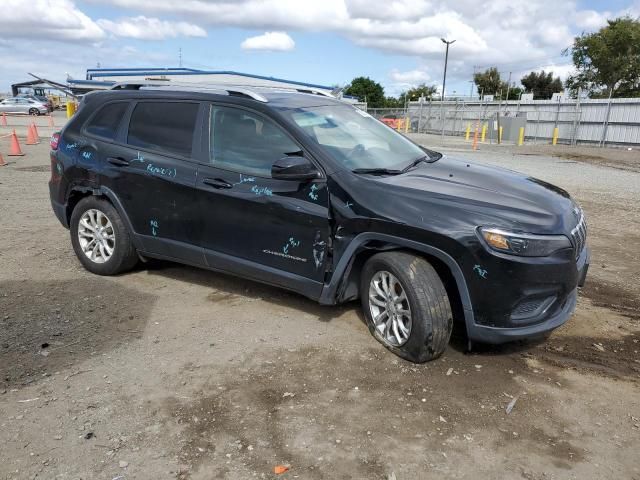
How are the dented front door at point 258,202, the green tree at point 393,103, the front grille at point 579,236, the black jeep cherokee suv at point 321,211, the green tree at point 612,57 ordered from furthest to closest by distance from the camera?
the green tree at point 393,103, the green tree at point 612,57, the dented front door at point 258,202, the front grille at point 579,236, the black jeep cherokee suv at point 321,211

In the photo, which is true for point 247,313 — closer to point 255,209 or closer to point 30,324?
point 255,209

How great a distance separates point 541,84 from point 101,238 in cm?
8095

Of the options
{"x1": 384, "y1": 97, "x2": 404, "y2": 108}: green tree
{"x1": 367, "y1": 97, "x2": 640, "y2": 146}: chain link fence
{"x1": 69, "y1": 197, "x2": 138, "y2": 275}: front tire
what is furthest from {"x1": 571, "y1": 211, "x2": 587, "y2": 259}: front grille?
{"x1": 384, "y1": 97, "x2": 404, "y2": 108}: green tree

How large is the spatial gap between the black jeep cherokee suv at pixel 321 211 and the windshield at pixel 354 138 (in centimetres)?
2

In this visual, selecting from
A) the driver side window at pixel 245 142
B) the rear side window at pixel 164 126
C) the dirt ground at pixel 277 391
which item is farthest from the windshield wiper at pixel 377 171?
the rear side window at pixel 164 126

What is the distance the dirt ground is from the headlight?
2.89ft

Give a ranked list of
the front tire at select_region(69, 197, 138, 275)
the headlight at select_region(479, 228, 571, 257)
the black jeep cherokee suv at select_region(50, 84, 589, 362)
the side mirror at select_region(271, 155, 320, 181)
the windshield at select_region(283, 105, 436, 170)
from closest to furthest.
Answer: the headlight at select_region(479, 228, 571, 257) → the black jeep cherokee suv at select_region(50, 84, 589, 362) → the side mirror at select_region(271, 155, 320, 181) → the windshield at select_region(283, 105, 436, 170) → the front tire at select_region(69, 197, 138, 275)

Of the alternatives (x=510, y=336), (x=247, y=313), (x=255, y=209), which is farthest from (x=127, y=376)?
(x=510, y=336)

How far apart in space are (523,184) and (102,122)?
390 cm

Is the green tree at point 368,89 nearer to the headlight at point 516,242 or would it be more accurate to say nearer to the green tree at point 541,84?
the green tree at point 541,84

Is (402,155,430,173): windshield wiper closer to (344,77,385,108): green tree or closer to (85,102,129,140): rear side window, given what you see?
(85,102,129,140): rear side window

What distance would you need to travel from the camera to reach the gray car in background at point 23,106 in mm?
43719

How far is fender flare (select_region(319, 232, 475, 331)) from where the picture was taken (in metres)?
3.49

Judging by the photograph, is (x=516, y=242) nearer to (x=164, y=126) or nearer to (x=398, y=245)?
(x=398, y=245)
